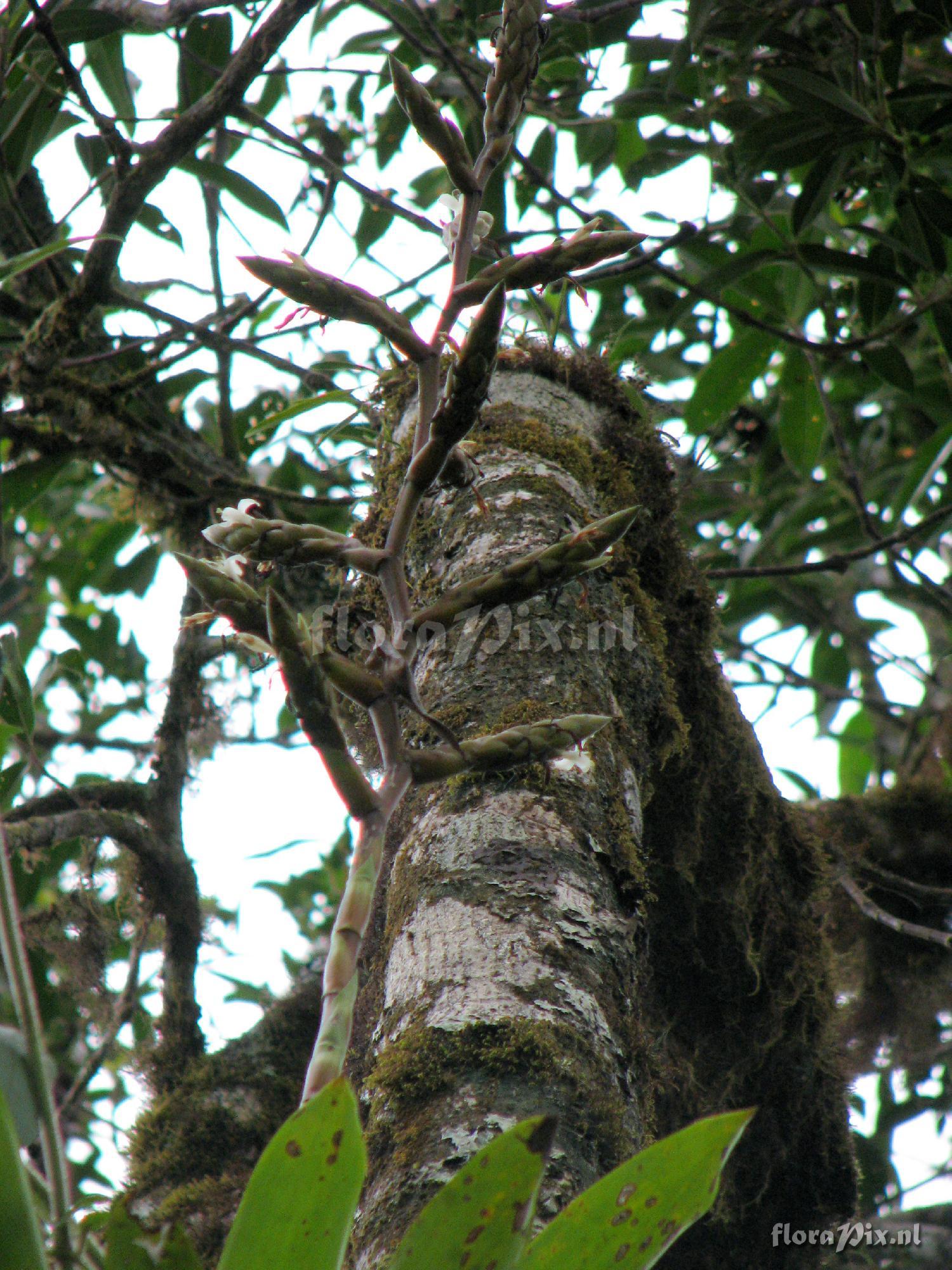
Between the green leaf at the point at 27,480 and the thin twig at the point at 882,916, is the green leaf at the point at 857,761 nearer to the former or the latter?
the thin twig at the point at 882,916

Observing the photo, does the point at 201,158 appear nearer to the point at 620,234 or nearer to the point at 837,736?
the point at 620,234

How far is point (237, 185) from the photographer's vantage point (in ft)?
7.50

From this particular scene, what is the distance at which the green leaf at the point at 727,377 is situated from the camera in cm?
269

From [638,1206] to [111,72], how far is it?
2352 mm

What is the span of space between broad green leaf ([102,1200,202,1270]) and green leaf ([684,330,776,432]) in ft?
7.88

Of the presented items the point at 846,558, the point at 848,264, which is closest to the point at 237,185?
the point at 848,264

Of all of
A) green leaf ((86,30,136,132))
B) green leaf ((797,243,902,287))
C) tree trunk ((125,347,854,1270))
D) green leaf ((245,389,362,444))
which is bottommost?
tree trunk ((125,347,854,1270))

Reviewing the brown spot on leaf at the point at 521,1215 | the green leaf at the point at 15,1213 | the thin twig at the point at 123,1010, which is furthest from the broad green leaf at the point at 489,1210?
the thin twig at the point at 123,1010

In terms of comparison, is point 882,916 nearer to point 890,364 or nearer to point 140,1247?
point 890,364

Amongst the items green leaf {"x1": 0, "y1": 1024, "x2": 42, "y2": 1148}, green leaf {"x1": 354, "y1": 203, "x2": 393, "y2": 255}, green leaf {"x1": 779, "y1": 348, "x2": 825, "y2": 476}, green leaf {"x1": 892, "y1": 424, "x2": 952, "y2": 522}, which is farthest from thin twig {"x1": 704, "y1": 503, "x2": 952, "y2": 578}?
green leaf {"x1": 0, "y1": 1024, "x2": 42, "y2": 1148}

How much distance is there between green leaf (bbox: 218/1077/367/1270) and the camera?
1.89 feet

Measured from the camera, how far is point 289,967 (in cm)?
308

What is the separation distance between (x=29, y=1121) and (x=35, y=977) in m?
1.54

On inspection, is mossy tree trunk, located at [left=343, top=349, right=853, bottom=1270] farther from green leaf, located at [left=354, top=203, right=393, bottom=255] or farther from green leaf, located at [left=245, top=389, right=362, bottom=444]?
green leaf, located at [left=354, top=203, right=393, bottom=255]
